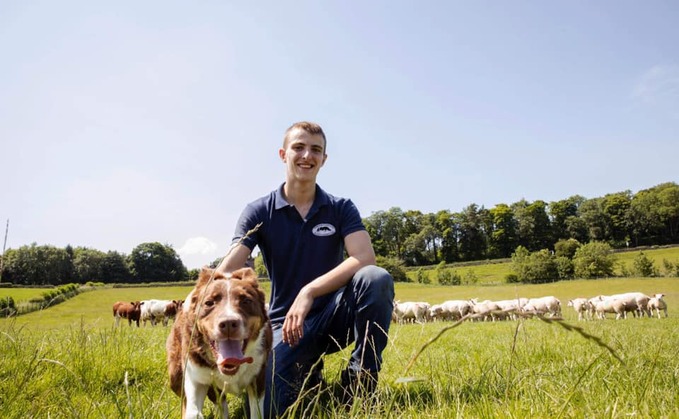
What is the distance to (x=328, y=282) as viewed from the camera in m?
3.66

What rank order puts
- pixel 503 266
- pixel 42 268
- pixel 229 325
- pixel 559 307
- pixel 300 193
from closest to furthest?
pixel 229 325
pixel 300 193
pixel 559 307
pixel 42 268
pixel 503 266

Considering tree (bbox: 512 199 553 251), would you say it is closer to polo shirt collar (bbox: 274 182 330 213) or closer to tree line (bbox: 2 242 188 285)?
tree line (bbox: 2 242 188 285)

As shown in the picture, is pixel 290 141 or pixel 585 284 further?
pixel 585 284

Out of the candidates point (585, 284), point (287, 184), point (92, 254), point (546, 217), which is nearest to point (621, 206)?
point (546, 217)

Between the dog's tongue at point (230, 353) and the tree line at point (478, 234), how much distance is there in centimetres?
9310

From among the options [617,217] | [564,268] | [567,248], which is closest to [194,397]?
[564,268]

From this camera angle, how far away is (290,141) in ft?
15.3

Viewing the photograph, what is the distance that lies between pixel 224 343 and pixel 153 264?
12309 centimetres

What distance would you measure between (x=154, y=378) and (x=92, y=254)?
127 metres

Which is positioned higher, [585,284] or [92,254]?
[92,254]

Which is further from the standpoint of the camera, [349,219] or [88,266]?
[88,266]

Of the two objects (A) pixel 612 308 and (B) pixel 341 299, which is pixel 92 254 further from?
(B) pixel 341 299

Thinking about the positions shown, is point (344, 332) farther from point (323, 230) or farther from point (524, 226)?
point (524, 226)

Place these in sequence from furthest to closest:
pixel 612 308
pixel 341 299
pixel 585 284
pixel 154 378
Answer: pixel 585 284
pixel 612 308
pixel 154 378
pixel 341 299
